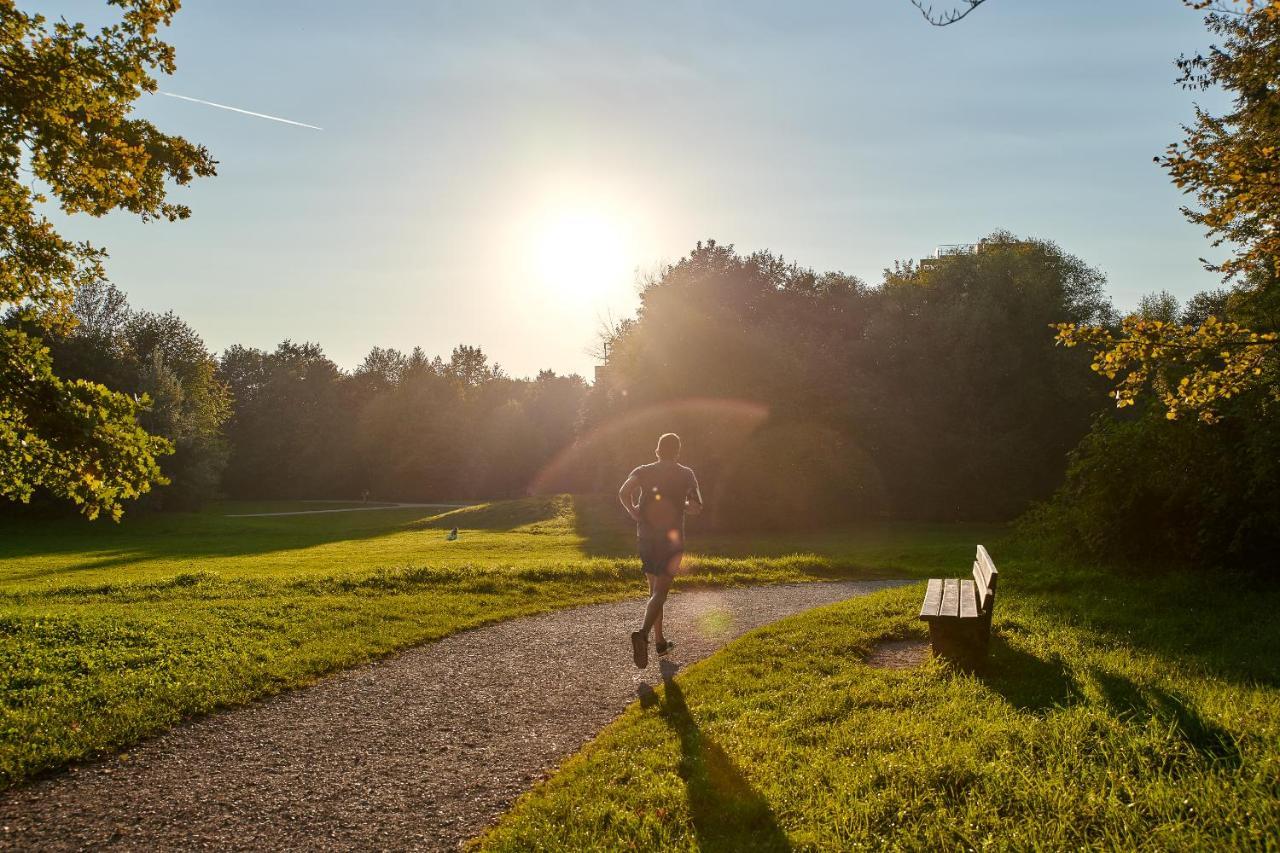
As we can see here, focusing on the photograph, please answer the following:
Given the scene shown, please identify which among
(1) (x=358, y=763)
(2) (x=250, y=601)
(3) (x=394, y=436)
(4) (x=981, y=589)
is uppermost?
(3) (x=394, y=436)

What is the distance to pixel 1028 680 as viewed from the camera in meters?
7.07

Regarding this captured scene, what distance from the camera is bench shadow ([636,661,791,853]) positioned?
4328 millimetres

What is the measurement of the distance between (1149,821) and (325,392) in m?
92.8

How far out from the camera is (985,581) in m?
8.24

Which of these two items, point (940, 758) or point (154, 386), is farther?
point (154, 386)

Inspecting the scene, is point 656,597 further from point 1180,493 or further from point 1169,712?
point 1180,493

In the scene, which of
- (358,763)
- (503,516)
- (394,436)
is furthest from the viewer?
(394,436)

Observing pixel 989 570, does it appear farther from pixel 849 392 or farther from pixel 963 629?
pixel 849 392

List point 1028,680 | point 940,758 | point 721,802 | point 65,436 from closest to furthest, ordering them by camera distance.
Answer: point 721,802 < point 940,758 < point 1028,680 < point 65,436

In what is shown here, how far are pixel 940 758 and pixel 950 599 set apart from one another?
433cm

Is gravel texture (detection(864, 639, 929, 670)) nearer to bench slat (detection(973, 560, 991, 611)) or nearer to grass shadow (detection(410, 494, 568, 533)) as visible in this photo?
bench slat (detection(973, 560, 991, 611))

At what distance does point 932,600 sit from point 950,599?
0.69 ft

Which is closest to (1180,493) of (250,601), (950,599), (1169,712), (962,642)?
(950,599)

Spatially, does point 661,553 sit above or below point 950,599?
above
